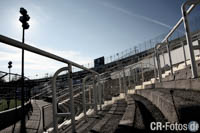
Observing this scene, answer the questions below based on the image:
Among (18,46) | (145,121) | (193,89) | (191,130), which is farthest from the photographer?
(193,89)

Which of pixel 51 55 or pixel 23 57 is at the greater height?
pixel 23 57

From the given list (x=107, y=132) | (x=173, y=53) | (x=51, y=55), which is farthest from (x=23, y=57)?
(x=173, y=53)

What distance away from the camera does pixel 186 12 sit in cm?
179

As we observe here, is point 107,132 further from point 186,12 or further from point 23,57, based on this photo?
point 23,57

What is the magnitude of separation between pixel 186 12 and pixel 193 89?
119 cm

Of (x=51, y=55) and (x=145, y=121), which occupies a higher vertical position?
(x=51, y=55)

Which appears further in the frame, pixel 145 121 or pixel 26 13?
pixel 26 13

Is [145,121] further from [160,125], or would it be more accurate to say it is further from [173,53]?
[173,53]

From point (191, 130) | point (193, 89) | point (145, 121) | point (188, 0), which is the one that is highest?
point (188, 0)

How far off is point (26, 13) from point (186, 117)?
7.78 metres

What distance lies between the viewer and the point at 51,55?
139 cm

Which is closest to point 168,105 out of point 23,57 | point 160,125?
point 160,125

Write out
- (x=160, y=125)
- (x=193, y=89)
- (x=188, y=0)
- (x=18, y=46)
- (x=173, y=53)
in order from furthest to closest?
(x=173, y=53), (x=188, y=0), (x=193, y=89), (x=160, y=125), (x=18, y=46)

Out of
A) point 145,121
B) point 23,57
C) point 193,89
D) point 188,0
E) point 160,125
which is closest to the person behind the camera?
point 160,125
